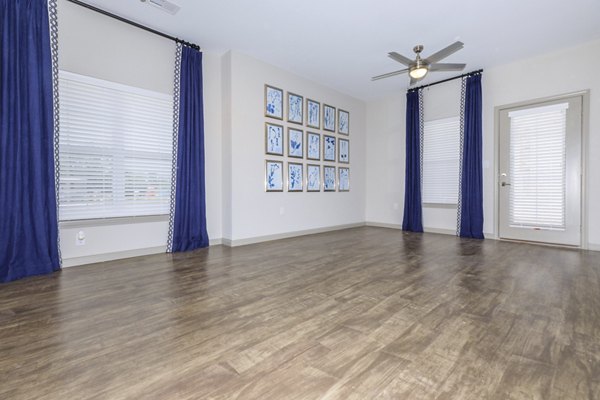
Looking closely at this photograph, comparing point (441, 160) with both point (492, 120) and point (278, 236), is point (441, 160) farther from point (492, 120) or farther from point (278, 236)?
point (278, 236)

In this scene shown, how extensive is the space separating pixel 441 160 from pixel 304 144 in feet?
9.71

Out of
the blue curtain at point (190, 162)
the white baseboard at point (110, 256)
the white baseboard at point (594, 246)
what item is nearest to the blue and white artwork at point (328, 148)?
the blue curtain at point (190, 162)

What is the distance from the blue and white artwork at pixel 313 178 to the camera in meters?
6.19

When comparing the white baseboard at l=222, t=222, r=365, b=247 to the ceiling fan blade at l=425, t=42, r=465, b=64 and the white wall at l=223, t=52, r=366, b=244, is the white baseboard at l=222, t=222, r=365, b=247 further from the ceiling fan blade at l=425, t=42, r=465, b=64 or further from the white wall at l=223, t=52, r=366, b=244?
the ceiling fan blade at l=425, t=42, r=465, b=64

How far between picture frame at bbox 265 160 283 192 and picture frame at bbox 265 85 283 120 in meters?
0.88

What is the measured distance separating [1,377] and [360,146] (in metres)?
7.23

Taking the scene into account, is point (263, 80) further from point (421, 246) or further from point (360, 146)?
point (421, 246)

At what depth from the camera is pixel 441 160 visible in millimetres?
6289

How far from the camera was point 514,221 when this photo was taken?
5316mm

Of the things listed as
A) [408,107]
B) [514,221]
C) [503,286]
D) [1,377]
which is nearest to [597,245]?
[514,221]

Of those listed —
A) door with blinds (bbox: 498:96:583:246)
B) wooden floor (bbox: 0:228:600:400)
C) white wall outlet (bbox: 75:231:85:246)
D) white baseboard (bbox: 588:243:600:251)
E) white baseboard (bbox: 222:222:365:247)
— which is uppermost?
door with blinds (bbox: 498:96:583:246)

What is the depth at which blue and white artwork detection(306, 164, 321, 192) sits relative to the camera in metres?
6.19

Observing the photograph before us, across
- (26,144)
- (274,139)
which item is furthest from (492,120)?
(26,144)

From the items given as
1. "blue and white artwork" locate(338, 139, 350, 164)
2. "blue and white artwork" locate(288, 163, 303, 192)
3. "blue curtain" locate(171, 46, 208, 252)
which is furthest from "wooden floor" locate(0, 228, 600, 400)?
"blue and white artwork" locate(338, 139, 350, 164)
